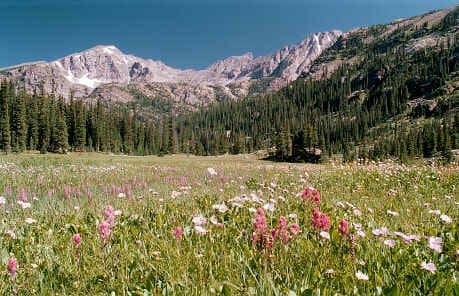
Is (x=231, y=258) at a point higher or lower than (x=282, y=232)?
lower

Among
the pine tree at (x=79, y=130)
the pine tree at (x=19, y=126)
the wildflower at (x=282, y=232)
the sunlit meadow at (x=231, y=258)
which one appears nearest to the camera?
the sunlit meadow at (x=231, y=258)

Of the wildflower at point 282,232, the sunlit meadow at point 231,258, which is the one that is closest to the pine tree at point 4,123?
the sunlit meadow at point 231,258

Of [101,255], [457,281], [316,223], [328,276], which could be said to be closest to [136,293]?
[101,255]

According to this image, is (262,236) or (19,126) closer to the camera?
(262,236)

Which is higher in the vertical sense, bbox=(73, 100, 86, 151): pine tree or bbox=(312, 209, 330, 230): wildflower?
bbox=(73, 100, 86, 151): pine tree

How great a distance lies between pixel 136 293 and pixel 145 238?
181 centimetres

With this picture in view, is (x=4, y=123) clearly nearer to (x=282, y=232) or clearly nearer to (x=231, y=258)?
(x=231, y=258)

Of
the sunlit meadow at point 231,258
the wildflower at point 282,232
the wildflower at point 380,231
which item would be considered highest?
the wildflower at point 282,232

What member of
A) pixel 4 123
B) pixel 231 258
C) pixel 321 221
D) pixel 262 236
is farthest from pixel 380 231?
pixel 4 123

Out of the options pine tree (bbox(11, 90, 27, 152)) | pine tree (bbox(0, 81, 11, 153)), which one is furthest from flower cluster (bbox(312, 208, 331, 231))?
pine tree (bbox(11, 90, 27, 152))

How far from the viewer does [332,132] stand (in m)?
196

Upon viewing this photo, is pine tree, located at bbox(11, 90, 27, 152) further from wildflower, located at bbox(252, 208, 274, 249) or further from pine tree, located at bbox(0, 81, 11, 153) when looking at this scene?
wildflower, located at bbox(252, 208, 274, 249)

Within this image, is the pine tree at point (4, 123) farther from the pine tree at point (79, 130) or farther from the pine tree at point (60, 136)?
the pine tree at point (79, 130)

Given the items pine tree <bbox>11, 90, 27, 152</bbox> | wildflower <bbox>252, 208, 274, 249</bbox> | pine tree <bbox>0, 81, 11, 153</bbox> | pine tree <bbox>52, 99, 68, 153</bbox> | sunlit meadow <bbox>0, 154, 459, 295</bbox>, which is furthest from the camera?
pine tree <bbox>52, 99, 68, 153</bbox>
